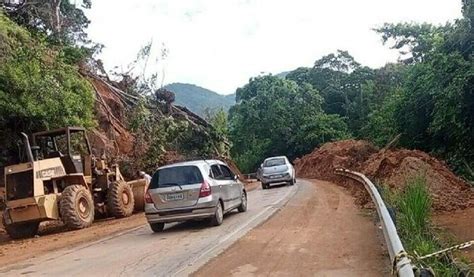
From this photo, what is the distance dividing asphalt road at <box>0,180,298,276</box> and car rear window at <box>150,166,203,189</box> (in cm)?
117

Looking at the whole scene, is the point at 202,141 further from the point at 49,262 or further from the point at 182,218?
the point at 49,262

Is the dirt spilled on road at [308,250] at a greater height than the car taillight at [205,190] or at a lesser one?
lesser

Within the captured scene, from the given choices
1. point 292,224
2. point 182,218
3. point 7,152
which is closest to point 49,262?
point 182,218

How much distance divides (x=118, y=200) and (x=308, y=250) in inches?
413

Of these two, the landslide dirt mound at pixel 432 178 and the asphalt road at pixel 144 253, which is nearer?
the asphalt road at pixel 144 253

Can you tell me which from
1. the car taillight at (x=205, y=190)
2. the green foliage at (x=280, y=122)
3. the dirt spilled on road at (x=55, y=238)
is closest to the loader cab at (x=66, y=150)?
the dirt spilled on road at (x=55, y=238)

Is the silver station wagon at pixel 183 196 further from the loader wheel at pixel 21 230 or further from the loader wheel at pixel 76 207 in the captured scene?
the loader wheel at pixel 21 230

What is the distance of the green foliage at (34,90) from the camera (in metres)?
18.9

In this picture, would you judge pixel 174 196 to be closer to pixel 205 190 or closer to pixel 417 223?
pixel 205 190

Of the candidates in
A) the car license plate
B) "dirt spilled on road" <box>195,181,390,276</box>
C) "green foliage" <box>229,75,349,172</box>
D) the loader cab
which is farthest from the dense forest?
the loader cab

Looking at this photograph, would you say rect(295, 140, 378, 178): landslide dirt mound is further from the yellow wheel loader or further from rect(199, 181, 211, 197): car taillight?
rect(199, 181, 211, 197): car taillight

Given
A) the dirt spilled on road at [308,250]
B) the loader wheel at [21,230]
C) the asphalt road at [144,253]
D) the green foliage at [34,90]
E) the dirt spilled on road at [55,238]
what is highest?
the green foliage at [34,90]

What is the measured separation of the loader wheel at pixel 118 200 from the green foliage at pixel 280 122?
36123mm

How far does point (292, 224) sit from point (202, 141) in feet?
67.8
